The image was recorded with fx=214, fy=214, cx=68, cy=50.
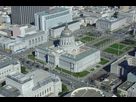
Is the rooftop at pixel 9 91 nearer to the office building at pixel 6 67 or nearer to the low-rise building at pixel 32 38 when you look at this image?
the office building at pixel 6 67

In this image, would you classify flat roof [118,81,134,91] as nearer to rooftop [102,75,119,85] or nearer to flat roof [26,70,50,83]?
rooftop [102,75,119,85]

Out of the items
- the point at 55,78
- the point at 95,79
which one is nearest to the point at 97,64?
the point at 95,79

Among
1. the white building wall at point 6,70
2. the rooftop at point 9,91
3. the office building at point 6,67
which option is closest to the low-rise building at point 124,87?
the rooftop at point 9,91

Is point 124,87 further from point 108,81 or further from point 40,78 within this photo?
point 40,78

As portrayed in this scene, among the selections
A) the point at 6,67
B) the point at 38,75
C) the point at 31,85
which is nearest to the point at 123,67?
the point at 38,75

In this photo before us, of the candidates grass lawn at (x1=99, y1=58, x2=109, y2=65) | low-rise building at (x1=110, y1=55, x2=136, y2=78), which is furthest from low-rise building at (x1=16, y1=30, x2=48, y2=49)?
low-rise building at (x1=110, y1=55, x2=136, y2=78)
